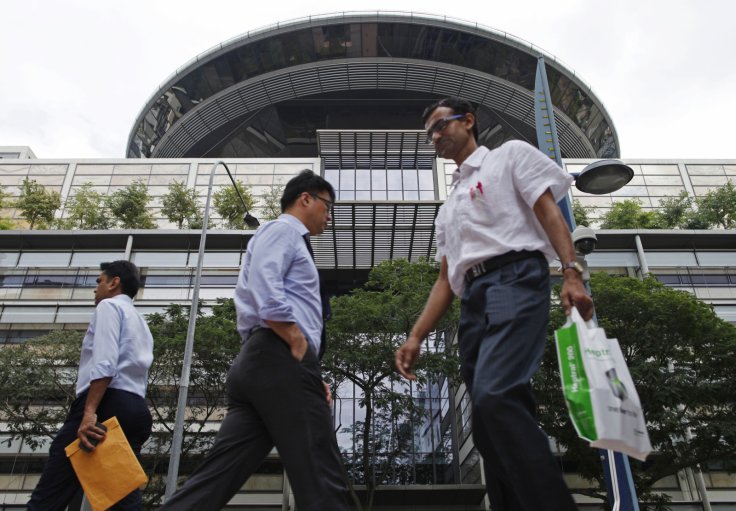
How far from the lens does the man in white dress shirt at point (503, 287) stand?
188cm

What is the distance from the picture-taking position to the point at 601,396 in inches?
67.4

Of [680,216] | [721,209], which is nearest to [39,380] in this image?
[680,216]

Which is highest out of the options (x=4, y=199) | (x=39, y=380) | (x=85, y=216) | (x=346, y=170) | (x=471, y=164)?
(x=4, y=199)

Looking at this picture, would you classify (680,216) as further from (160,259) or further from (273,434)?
(273,434)

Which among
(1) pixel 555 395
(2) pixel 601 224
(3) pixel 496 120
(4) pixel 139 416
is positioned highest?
(3) pixel 496 120

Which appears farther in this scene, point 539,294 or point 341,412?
point 341,412

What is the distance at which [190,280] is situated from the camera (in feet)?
92.8

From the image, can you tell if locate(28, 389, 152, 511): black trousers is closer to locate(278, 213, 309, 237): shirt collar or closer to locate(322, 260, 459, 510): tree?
locate(278, 213, 309, 237): shirt collar

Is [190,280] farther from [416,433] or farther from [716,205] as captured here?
[716,205]

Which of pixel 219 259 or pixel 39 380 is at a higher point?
pixel 219 259

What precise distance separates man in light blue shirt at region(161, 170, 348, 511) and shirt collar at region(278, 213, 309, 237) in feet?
0.07

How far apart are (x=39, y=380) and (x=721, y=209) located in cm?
3218

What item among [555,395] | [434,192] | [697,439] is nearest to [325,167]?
[434,192]

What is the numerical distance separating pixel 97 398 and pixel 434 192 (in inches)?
1104
